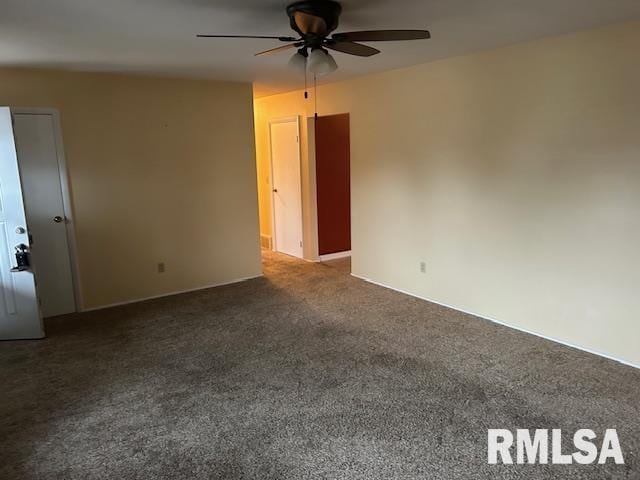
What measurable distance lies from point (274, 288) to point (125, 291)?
5.23 ft

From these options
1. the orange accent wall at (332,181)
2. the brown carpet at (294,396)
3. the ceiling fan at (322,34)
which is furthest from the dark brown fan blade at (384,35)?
the orange accent wall at (332,181)

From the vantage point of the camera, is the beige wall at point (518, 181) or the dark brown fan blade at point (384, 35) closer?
the dark brown fan blade at point (384, 35)

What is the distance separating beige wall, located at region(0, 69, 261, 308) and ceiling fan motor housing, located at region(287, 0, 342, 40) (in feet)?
9.18

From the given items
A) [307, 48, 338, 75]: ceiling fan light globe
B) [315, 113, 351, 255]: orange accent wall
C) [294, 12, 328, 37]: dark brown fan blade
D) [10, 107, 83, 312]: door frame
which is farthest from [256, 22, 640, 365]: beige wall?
[10, 107, 83, 312]: door frame

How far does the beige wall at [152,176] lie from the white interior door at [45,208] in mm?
127

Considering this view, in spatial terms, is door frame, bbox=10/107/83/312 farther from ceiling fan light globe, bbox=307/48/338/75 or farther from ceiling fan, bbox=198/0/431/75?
ceiling fan light globe, bbox=307/48/338/75

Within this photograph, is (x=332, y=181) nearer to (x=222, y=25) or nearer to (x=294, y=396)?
(x=222, y=25)

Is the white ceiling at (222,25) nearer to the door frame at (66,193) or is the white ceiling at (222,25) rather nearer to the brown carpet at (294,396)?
the door frame at (66,193)

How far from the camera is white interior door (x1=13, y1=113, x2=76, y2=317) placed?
167 inches

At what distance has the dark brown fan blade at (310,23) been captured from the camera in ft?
7.73

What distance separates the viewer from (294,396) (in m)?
2.95

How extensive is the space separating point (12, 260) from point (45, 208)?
706 millimetres

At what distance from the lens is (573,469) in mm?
2240

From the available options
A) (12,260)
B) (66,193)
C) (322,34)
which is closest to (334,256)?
(66,193)
